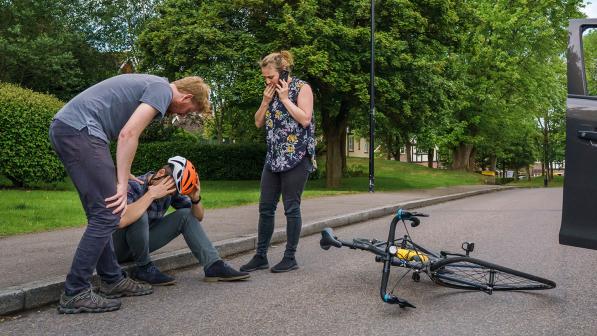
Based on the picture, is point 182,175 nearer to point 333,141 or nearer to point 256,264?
point 256,264

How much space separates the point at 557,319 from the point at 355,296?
1437mm

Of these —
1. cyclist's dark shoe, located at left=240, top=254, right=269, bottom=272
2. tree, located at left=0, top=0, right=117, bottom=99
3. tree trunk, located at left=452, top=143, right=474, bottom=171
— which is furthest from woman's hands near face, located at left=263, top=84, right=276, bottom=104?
tree trunk, located at left=452, top=143, right=474, bottom=171

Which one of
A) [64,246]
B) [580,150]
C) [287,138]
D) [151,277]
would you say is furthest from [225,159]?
[580,150]

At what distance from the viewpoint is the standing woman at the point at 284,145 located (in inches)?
211

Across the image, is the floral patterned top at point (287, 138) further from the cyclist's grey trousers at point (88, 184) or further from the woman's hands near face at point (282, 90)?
the cyclist's grey trousers at point (88, 184)

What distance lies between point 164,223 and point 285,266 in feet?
4.17

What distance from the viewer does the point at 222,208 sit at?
11672mm

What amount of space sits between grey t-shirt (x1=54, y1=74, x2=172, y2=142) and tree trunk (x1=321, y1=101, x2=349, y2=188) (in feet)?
62.5

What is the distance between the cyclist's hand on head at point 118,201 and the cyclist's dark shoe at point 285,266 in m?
1.86

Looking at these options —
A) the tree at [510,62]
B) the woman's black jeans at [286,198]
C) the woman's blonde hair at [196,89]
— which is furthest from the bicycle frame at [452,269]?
the tree at [510,62]

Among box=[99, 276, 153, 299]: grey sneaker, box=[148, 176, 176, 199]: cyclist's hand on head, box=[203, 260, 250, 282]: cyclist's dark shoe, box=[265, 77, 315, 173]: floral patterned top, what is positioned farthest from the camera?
box=[265, 77, 315, 173]: floral patterned top

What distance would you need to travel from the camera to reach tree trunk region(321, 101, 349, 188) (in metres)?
23.4

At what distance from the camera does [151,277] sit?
4.88 metres

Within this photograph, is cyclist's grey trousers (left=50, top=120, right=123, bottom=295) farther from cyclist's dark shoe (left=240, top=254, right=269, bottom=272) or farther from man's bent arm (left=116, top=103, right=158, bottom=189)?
cyclist's dark shoe (left=240, top=254, right=269, bottom=272)
